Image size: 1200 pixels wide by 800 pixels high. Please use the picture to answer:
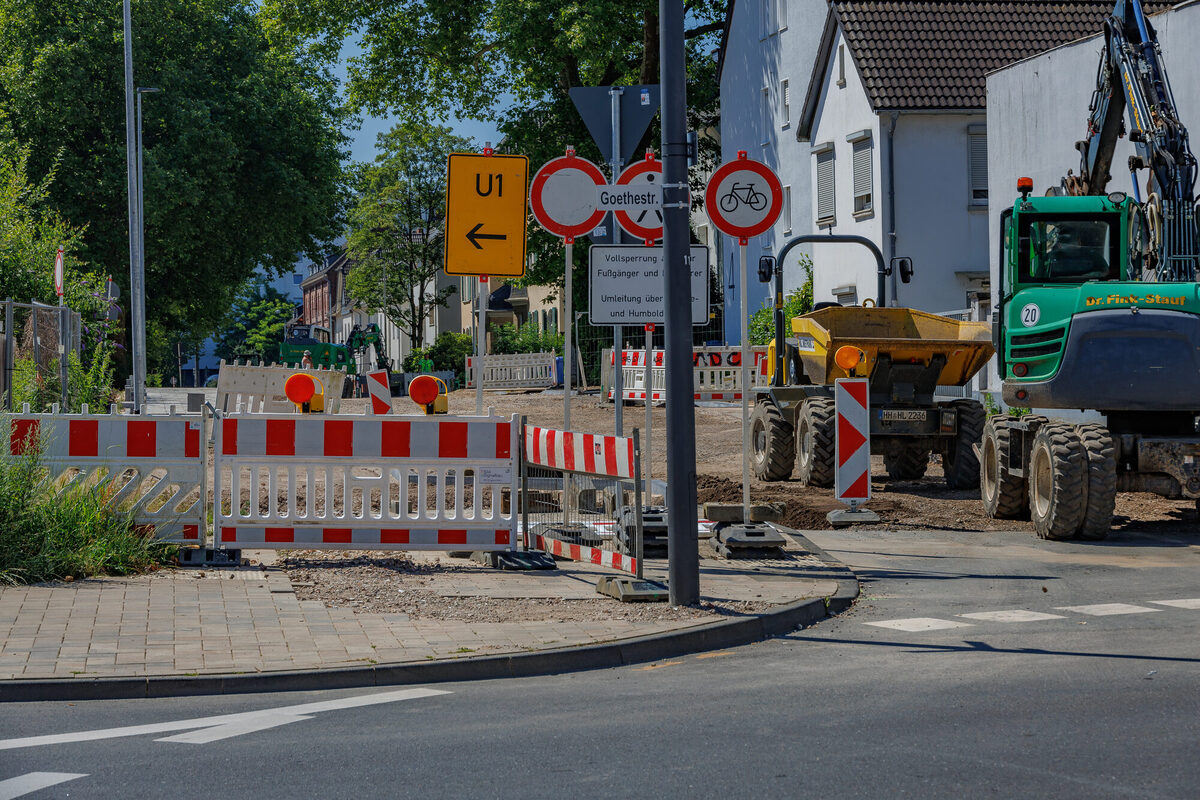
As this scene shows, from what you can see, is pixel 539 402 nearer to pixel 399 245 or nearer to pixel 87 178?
pixel 87 178

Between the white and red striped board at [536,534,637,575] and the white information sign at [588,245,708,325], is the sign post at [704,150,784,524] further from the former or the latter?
the white and red striped board at [536,534,637,575]

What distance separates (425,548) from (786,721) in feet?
16.3

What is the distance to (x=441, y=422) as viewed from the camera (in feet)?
34.6

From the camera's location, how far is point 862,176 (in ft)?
113

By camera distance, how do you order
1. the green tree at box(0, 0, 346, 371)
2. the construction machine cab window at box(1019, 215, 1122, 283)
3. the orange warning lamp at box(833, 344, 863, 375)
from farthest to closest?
1. the green tree at box(0, 0, 346, 371)
2. the orange warning lamp at box(833, 344, 863, 375)
3. the construction machine cab window at box(1019, 215, 1122, 283)

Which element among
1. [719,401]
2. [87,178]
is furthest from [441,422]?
[87,178]

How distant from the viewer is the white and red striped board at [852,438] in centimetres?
1281

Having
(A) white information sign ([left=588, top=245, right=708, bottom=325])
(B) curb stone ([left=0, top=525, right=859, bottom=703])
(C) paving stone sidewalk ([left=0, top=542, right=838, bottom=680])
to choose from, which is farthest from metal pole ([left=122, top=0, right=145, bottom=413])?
(B) curb stone ([left=0, top=525, right=859, bottom=703])

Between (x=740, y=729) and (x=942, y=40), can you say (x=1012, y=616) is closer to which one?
(x=740, y=729)

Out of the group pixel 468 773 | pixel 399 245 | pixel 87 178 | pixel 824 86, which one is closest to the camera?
pixel 468 773

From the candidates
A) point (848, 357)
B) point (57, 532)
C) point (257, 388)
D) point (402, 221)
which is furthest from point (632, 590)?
point (402, 221)

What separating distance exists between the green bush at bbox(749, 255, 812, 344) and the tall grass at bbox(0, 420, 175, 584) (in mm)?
23527

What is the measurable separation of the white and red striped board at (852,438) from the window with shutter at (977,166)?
21.6m

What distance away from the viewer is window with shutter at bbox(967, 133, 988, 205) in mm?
33281
